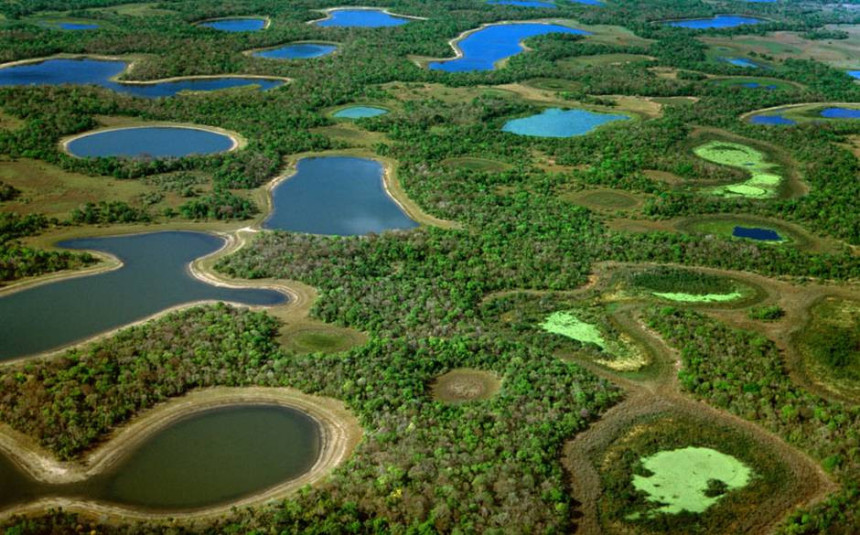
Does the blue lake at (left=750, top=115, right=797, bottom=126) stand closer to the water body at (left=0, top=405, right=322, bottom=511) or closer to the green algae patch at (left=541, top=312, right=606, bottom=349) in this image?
the green algae patch at (left=541, top=312, right=606, bottom=349)

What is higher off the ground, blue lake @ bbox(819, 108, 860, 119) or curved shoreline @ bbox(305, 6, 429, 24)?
curved shoreline @ bbox(305, 6, 429, 24)

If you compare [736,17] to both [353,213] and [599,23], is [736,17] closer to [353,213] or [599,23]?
[599,23]

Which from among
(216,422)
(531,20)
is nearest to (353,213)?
(216,422)

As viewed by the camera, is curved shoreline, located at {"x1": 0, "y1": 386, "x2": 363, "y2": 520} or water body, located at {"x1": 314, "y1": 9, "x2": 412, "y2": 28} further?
water body, located at {"x1": 314, "y1": 9, "x2": 412, "y2": 28}

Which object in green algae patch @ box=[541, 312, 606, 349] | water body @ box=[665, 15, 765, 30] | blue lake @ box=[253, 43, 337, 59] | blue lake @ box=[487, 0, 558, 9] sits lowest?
green algae patch @ box=[541, 312, 606, 349]

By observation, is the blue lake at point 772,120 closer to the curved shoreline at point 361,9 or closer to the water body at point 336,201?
the water body at point 336,201

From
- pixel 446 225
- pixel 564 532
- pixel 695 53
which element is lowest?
pixel 564 532

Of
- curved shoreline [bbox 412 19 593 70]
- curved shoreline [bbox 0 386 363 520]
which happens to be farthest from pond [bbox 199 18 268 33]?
curved shoreline [bbox 0 386 363 520]

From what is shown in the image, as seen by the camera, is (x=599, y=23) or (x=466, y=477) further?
(x=599, y=23)
